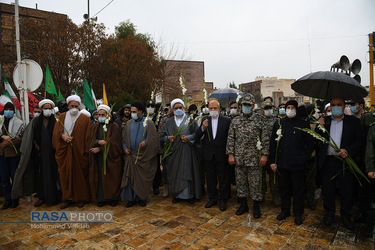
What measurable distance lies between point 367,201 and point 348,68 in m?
4.52

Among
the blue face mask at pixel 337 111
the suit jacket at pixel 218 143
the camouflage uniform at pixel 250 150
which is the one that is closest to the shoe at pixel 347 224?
the camouflage uniform at pixel 250 150

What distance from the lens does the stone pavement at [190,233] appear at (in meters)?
3.48

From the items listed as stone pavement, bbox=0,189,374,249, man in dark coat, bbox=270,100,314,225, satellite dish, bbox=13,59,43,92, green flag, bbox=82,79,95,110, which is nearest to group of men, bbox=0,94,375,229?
man in dark coat, bbox=270,100,314,225

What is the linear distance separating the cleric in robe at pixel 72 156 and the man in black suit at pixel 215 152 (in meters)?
2.41

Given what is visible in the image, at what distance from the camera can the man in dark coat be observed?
13.3ft

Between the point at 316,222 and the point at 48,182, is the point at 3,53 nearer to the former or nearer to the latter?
the point at 48,182

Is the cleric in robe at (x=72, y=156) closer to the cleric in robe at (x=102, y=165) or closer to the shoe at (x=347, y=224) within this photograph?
the cleric in robe at (x=102, y=165)

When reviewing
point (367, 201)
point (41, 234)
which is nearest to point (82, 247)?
point (41, 234)

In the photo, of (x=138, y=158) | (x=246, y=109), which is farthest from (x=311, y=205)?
(x=138, y=158)

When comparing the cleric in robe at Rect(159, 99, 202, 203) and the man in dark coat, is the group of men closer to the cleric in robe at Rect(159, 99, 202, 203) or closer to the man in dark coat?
the cleric in robe at Rect(159, 99, 202, 203)

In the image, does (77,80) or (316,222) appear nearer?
(316,222)

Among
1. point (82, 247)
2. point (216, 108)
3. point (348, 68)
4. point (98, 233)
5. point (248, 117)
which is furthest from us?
point (348, 68)

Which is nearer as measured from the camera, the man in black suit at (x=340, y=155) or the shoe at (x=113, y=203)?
the man in black suit at (x=340, y=155)

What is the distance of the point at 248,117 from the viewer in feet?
14.8
